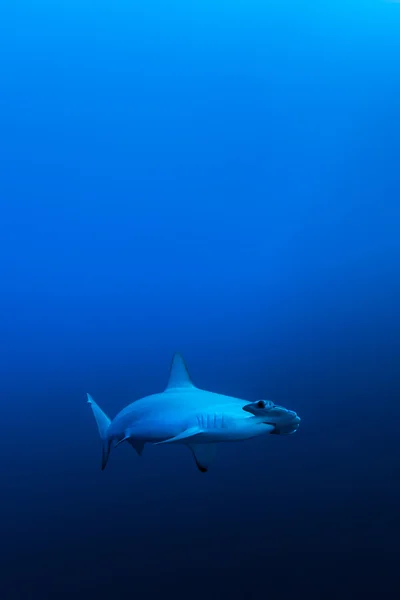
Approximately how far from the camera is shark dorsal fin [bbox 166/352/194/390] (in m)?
4.19

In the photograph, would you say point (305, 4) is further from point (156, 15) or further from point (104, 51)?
point (104, 51)

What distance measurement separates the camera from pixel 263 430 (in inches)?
130

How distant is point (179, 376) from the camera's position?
4.22 meters

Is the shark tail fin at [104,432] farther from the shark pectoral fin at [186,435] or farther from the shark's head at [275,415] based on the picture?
the shark's head at [275,415]

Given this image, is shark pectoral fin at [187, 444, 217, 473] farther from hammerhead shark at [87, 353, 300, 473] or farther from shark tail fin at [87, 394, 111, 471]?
shark tail fin at [87, 394, 111, 471]

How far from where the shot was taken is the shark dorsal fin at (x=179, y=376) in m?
4.19

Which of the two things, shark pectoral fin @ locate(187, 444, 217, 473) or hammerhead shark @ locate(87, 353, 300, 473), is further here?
shark pectoral fin @ locate(187, 444, 217, 473)

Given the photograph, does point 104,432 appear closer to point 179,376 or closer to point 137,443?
point 137,443

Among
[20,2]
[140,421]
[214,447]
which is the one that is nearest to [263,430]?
[214,447]

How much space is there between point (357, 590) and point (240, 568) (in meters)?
1.19

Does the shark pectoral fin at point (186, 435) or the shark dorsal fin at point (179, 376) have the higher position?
the shark dorsal fin at point (179, 376)

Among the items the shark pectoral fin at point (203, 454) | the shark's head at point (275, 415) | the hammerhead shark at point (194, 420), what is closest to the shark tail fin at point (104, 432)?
the hammerhead shark at point (194, 420)

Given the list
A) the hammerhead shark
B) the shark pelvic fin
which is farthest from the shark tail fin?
the shark pelvic fin

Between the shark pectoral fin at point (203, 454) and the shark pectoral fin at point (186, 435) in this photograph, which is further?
the shark pectoral fin at point (203, 454)
